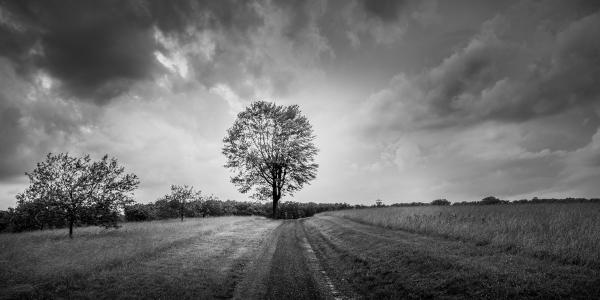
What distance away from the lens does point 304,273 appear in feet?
35.7

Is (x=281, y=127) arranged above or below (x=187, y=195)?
above

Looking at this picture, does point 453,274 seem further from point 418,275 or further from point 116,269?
point 116,269

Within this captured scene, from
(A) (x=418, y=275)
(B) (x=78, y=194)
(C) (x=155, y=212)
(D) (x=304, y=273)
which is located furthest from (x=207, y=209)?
(A) (x=418, y=275)

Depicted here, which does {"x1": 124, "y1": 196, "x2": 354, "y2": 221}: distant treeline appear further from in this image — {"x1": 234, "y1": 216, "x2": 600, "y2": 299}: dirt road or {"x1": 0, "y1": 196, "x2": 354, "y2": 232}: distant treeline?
{"x1": 234, "y1": 216, "x2": 600, "y2": 299}: dirt road

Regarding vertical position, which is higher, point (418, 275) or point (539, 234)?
point (539, 234)

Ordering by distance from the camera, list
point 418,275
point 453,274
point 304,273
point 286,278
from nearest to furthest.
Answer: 1. point 453,274
2. point 418,275
3. point 286,278
4. point 304,273

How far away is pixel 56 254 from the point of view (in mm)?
14344

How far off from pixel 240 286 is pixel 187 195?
3747 centimetres

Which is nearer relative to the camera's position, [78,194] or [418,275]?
[418,275]

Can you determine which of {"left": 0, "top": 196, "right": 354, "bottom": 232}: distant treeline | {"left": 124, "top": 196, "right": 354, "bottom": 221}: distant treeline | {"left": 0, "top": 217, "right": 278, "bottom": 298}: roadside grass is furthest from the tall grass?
{"left": 124, "top": 196, "right": 354, "bottom": 221}: distant treeline

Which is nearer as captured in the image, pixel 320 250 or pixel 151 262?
pixel 151 262

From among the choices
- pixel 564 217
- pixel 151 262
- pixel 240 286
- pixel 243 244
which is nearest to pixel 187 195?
pixel 243 244

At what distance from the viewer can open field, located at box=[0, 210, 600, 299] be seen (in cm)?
831

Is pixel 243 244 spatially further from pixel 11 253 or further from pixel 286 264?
pixel 11 253
